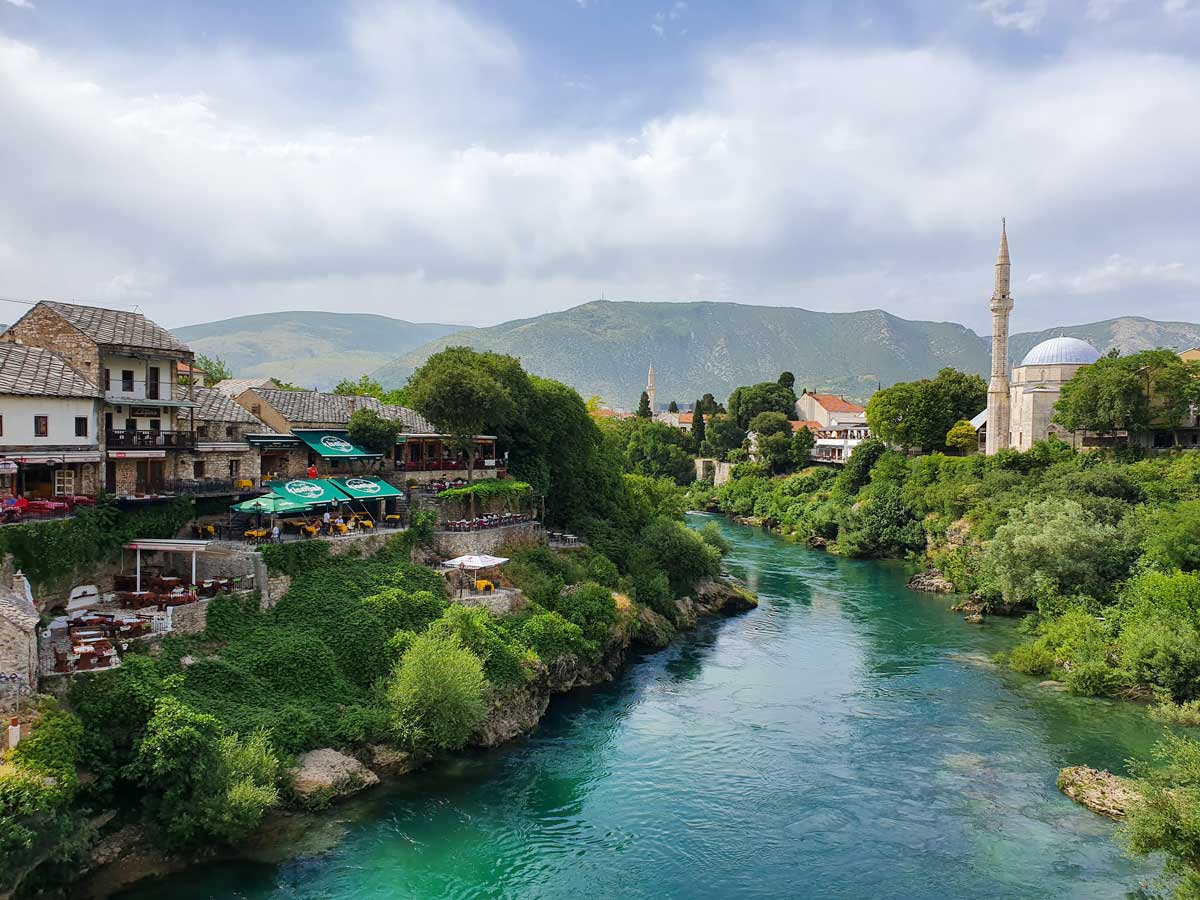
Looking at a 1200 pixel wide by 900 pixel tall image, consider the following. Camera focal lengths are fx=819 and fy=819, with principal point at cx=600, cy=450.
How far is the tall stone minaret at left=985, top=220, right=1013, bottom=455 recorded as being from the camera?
67438 mm

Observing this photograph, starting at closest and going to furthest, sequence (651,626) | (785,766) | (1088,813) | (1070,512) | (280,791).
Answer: (280,791) → (1088,813) → (785,766) → (651,626) → (1070,512)

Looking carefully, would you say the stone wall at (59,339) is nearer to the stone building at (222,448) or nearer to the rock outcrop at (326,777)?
the stone building at (222,448)

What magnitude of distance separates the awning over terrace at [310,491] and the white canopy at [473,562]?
5.37 metres

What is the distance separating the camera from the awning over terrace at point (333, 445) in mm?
38562

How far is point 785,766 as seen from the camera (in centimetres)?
2644

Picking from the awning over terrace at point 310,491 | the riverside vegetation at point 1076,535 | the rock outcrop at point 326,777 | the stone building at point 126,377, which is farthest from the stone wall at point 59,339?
the riverside vegetation at point 1076,535

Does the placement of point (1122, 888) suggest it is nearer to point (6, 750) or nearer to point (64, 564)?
point (6, 750)

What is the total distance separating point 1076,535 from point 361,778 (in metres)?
35.2

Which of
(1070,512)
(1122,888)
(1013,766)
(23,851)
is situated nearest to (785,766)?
(1013,766)

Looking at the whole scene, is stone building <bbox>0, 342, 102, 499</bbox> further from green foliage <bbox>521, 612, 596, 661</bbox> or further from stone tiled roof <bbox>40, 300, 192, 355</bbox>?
green foliage <bbox>521, 612, 596, 661</bbox>

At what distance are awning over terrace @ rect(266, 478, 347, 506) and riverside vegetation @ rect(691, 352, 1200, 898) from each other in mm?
28183

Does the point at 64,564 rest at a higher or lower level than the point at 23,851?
higher

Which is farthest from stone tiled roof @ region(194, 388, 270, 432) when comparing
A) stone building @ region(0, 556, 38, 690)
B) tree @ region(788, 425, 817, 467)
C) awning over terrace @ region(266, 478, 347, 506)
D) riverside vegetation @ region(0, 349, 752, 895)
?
tree @ region(788, 425, 817, 467)

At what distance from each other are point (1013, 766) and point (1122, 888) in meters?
6.65
